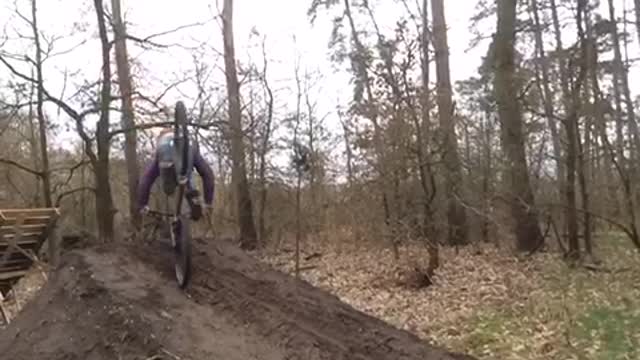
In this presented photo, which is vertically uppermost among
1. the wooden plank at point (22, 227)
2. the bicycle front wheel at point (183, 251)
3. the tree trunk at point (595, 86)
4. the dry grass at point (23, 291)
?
the tree trunk at point (595, 86)

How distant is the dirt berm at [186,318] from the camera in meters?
6.50

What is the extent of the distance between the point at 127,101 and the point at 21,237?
891cm

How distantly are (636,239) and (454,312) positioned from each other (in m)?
4.34

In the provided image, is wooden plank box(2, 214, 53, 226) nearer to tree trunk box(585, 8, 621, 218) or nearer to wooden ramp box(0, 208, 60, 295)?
wooden ramp box(0, 208, 60, 295)

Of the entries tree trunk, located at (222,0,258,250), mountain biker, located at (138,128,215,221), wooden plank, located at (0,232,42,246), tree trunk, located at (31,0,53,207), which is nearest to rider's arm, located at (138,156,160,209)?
mountain biker, located at (138,128,215,221)

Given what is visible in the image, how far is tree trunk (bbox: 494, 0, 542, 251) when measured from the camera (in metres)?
17.1

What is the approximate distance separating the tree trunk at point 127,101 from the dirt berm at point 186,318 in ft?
34.8

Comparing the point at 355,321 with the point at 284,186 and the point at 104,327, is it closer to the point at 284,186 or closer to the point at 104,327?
the point at 104,327

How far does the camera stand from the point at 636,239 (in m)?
14.5

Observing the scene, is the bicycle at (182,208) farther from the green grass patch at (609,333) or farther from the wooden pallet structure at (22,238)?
the green grass patch at (609,333)

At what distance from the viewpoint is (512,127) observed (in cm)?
1736

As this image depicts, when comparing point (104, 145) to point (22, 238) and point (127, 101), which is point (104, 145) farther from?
point (22, 238)

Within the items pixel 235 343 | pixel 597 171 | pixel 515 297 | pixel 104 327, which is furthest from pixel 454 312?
pixel 597 171

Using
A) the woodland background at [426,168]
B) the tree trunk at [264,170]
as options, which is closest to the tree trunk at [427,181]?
the woodland background at [426,168]
